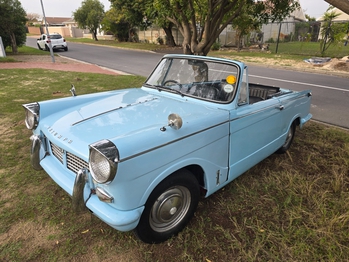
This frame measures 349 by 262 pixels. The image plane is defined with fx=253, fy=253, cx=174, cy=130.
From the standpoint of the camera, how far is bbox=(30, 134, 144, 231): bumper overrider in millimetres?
1752

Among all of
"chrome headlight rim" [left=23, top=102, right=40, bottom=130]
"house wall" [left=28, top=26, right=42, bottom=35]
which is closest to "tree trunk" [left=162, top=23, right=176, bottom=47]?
"chrome headlight rim" [left=23, top=102, right=40, bottom=130]

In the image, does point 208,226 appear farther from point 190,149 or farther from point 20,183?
point 20,183

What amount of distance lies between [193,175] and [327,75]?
12.2 meters

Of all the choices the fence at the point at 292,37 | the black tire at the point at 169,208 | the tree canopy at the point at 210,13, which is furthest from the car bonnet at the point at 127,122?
the fence at the point at 292,37

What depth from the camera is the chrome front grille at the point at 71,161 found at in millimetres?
2133

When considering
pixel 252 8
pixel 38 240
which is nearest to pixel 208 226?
pixel 38 240

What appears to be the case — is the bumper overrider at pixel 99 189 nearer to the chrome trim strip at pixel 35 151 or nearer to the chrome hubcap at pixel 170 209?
the chrome hubcap at pixel 170 209

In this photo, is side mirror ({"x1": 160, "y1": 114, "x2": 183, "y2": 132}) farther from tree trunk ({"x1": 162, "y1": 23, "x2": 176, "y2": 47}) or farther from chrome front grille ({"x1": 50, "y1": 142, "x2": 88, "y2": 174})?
tree trunk ({"x1": 162, "y1": 23, "x2": 176, "y2": 47})

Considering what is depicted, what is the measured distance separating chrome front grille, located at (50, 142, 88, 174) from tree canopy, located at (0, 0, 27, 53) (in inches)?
714

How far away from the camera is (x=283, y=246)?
230 centimetres

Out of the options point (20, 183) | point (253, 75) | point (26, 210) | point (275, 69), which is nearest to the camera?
point (26, 210)

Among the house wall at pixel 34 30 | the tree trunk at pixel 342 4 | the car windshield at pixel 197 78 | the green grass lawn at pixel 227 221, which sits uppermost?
the house wall at pixel 34 30

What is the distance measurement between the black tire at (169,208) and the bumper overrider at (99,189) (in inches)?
7.6

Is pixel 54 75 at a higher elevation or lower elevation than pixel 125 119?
lower
